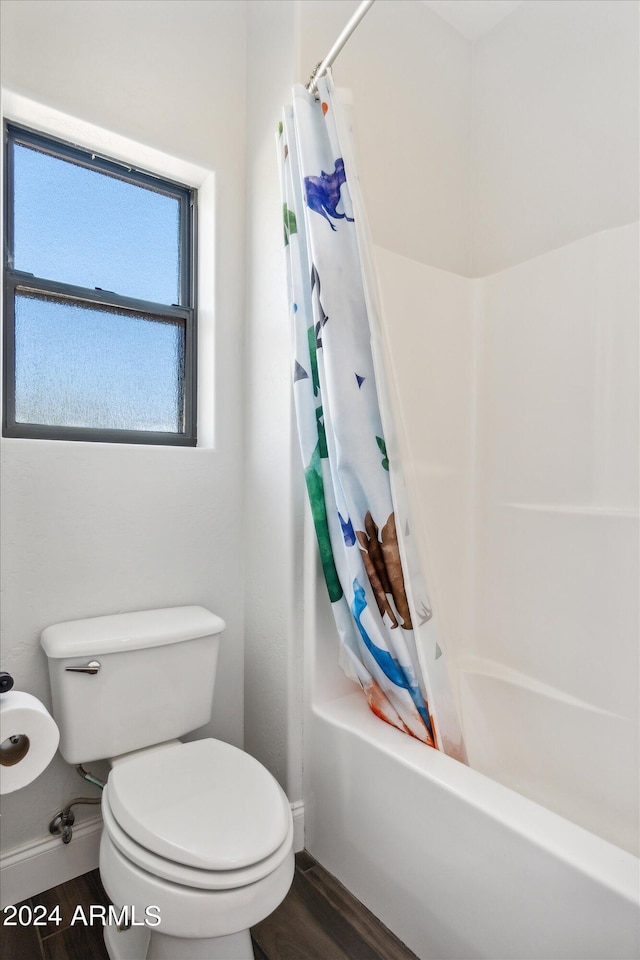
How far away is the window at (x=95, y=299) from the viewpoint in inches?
60.7

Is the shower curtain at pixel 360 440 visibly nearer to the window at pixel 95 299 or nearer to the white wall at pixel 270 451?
the white wall at pixel 270 451

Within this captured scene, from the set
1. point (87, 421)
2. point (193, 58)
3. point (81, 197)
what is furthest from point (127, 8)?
point (87, 421)

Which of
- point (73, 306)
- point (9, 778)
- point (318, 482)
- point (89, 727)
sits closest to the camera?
point (9, 778)

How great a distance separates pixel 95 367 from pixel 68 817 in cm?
124

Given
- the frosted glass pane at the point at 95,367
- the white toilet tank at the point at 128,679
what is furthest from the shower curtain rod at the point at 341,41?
the white toilet tank at the point at 128,679

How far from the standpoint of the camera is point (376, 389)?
140 centimetres

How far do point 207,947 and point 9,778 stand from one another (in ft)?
1.89

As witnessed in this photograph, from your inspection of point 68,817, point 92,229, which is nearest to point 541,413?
point 92,229

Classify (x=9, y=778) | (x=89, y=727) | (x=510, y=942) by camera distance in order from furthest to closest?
(x=89, y=727), (x=510, y=942), (x=9, y=778)

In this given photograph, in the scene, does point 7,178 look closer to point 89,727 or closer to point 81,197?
point 81,197

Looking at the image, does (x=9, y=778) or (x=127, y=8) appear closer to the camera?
(x=9, y=778)

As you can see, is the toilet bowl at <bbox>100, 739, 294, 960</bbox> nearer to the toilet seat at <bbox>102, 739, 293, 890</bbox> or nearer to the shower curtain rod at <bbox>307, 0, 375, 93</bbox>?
the toilet seat at <bbox>102, 739, 293, 890</bbox>

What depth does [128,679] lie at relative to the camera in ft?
4.63

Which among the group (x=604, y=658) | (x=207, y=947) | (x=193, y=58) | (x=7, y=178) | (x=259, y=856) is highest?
(x=193, y=58)
